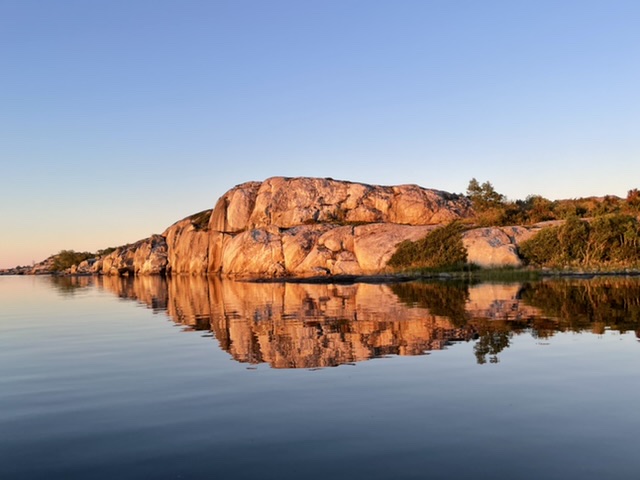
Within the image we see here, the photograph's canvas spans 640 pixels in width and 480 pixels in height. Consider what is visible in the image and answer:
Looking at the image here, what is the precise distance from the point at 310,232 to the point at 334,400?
6449cm

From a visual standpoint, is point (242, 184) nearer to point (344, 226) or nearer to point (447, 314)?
point (344, 226)

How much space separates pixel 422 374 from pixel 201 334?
1037 cm

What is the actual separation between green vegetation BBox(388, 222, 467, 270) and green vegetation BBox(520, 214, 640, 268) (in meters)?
7.36

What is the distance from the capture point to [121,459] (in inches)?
284

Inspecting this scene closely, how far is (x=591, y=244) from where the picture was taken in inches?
1861

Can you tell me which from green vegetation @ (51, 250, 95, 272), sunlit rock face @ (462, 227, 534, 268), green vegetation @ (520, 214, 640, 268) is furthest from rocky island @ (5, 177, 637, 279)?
green vegetation @ (51, 250, 95, 272)

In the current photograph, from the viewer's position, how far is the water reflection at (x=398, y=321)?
49.3ft

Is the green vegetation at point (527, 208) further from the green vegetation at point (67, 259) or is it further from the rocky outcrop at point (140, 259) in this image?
the green vegetation at point (67, 259)

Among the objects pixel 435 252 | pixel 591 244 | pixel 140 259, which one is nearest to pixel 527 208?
pixel 435 252

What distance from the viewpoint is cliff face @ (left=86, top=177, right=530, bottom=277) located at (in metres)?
62.7

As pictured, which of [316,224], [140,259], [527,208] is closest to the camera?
[527,208]

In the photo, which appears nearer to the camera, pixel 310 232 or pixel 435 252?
pixel 435 252

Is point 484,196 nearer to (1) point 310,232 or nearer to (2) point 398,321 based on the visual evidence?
(1) point 310,232

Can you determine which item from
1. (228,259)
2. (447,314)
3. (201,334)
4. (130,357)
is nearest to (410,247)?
(228,259)
